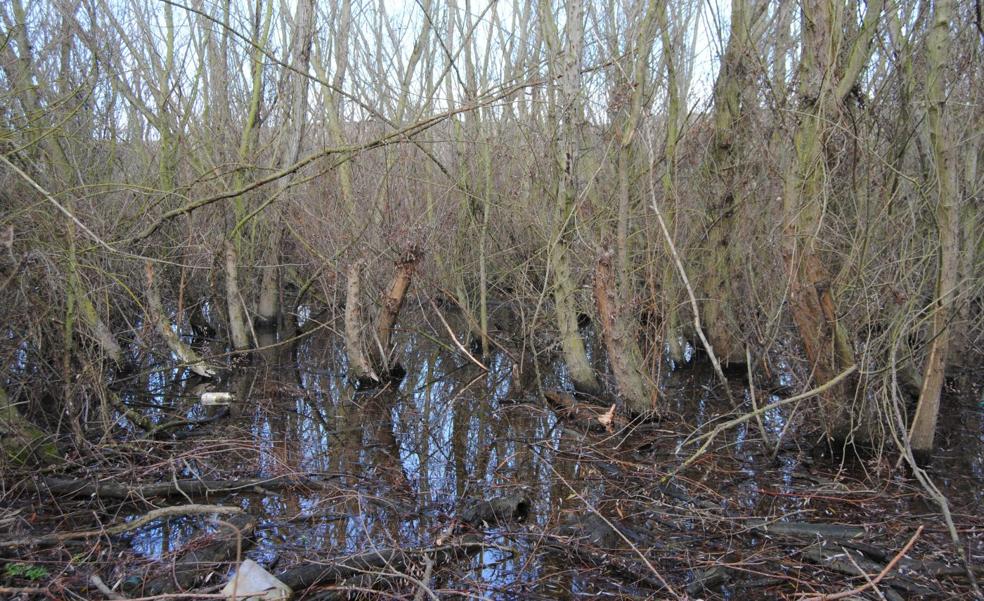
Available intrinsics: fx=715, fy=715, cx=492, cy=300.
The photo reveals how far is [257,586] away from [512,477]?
226 cm

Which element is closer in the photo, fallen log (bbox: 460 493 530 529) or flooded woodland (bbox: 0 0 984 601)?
flooded woodland (bbox: 0 0 984 601)

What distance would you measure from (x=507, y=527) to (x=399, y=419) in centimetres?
280

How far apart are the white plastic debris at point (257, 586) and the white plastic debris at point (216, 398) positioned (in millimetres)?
4016

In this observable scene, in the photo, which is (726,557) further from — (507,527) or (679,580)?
(507,527)

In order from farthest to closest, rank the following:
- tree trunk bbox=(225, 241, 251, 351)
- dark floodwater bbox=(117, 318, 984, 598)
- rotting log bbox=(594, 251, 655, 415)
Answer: tree trunk bbox=(225, 241, 251, 351), rotting log bbox=(594, 251, 655, 415), dark floodwater bbox=(117, 318, 984, 598)

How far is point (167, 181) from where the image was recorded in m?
8.45

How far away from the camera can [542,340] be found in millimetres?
9141

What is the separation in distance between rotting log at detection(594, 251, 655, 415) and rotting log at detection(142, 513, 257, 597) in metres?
3.21

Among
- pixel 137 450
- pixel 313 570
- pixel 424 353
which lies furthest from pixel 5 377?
pixel 424 353

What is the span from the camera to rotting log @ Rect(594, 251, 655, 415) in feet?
19.3

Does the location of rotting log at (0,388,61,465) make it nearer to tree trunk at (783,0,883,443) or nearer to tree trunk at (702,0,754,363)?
tree trunk at (783,0,883,443)

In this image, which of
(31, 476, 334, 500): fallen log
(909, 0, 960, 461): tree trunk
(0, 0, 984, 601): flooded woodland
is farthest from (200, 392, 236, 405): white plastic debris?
(909, 0, 960, 461): tree trunk

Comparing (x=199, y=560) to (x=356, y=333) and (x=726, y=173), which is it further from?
(x=726, y=173)

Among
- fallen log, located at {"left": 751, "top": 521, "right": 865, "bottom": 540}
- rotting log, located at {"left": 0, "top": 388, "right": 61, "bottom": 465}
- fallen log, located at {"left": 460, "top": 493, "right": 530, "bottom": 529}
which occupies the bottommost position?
fallen log, located at {"left": 751, "top": 521, "right": 865, "bottom": 540}
